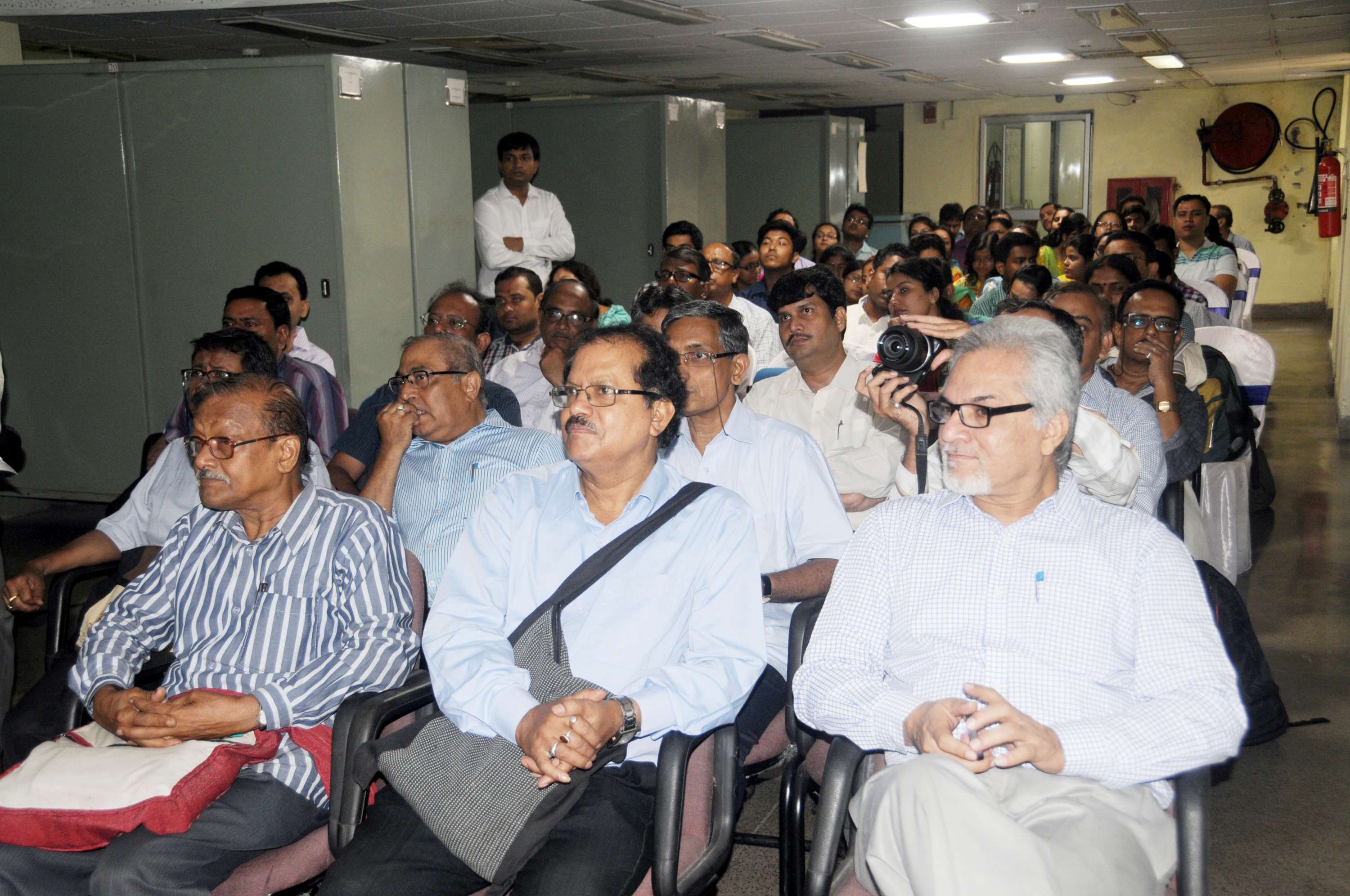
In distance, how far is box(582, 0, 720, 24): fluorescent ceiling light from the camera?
21.6 feet

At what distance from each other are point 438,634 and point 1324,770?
8.16 feet

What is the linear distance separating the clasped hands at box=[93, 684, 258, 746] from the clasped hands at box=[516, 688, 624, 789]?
1.78 ft

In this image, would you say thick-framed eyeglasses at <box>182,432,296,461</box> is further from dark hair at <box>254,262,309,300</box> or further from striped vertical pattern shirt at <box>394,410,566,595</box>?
dark hair at <box>254,262,309,300</box>

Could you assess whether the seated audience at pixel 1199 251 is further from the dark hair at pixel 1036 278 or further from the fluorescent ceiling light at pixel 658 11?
the fluorescent ceiling light at pixel 658 11

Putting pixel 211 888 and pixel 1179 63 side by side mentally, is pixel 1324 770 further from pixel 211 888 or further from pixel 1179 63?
pixel 1179 63

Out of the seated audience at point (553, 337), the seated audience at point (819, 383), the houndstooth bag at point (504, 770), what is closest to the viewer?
the houndstooth bag at point (504, 770)

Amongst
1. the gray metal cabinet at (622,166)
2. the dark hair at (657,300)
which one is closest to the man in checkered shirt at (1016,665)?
the dark hair at (657,300)

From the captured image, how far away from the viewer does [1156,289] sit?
3480 mm

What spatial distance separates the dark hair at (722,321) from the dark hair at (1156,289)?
1.36 meters

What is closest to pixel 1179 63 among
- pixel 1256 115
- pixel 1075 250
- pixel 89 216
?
pixel 1256 115

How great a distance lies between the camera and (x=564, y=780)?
5.89 ft

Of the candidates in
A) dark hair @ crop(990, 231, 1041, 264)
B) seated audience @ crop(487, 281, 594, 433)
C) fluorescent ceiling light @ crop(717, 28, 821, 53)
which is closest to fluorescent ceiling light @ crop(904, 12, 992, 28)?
fluorescent ceiling light @ crop(717, 28, 821, 53)

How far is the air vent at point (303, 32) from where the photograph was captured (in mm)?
6996

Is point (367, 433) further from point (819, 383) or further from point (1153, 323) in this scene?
point (1153, 323)
